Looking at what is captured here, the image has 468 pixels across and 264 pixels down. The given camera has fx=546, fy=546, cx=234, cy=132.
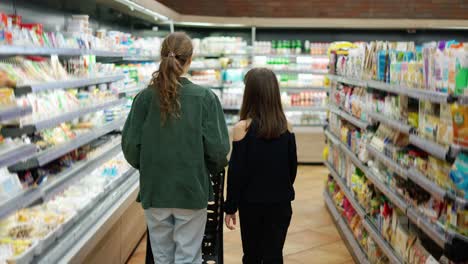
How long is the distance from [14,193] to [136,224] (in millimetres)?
2589

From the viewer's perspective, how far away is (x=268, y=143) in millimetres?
3387

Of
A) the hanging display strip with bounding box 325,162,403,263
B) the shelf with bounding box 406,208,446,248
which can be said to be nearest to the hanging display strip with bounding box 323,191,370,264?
the hanging display strip with bounding box 325,162,403,263

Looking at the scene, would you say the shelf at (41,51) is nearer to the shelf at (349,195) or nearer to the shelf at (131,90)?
the shelf at (131,90)

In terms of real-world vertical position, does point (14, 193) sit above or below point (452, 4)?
below

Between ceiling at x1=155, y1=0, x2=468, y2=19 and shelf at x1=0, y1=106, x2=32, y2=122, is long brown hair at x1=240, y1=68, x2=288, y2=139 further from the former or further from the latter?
ceiling at x1=155, y1=0, x2=468, y2=19

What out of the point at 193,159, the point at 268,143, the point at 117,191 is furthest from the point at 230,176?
the point at 117,191

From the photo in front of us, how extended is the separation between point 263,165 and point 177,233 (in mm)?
702

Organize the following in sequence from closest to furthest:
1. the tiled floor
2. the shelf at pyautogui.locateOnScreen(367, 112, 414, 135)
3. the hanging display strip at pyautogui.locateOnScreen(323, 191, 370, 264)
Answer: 1. the shelf at pyautogui.locateOnScreen(367, 112, 414, 135)
2. the hanging display strip at pyautogui.locateOnScreen(323, 191, 370, 264)
3. the tiled floor

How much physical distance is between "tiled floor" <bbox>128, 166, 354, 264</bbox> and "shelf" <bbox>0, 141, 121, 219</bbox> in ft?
3.65

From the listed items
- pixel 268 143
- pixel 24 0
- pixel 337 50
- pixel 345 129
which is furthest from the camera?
pixel 337 50

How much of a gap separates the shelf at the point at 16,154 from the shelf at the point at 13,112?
18 centimetres

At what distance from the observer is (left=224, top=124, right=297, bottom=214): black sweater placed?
3.39 m

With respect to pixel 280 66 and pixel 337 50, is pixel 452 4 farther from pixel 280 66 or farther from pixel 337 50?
pixel 337 50

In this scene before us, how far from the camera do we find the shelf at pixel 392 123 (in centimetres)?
359
